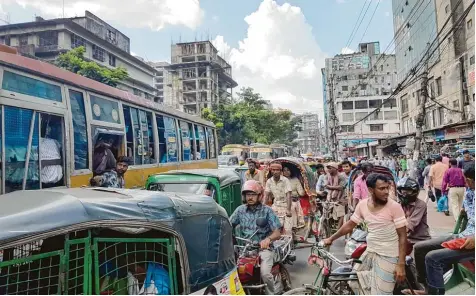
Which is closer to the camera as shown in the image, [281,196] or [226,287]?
[226,287]

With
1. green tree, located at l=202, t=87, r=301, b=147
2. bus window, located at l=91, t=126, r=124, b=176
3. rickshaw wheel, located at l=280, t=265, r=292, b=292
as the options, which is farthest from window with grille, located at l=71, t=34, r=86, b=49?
rickshaw wheel, located at l=280, t=265, r=292, b=292

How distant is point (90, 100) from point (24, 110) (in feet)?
5.29

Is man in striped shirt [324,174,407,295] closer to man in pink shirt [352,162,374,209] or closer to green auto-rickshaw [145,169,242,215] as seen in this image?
green auto-rickshaw [145,169,242,215]

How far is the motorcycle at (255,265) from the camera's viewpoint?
13.3 feet

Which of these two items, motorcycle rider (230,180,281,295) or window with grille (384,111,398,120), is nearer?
motorcycle rider (230,180,281,295)

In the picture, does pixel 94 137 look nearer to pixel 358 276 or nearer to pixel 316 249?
pixel 316 249

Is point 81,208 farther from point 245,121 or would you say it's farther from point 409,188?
point 245,121

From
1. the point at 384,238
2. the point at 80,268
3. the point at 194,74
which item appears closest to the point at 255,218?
the point at 384,238

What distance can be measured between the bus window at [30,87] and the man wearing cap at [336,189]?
576cm

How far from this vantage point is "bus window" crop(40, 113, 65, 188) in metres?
5.28

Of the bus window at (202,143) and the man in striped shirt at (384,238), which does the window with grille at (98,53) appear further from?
the man in striped shirt at (384,238)

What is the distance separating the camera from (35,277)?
2.32 m

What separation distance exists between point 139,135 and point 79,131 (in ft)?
7.22

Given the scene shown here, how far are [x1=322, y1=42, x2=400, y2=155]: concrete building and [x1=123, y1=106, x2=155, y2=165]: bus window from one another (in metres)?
48.6
